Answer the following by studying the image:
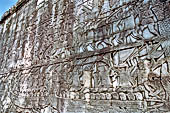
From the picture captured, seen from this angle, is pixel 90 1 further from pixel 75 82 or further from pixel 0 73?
pixel 0 73

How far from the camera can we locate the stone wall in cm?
202

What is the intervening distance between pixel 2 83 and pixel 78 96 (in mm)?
3213

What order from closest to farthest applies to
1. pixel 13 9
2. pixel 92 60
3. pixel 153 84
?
pixel 153 84 → pixel 92 60 → pixel 13 9

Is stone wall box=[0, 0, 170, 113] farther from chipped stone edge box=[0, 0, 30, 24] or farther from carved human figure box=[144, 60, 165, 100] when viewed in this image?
chipped stone edge box=[0, 0, 30, 24]

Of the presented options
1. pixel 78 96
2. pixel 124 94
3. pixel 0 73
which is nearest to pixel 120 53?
pixel 124 94

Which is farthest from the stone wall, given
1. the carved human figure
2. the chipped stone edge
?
the chipped stone edge

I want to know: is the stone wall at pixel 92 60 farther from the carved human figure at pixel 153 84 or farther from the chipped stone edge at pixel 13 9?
the chipped stone edge at pixel 13 9

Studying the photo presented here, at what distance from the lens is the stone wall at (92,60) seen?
79.4 inches

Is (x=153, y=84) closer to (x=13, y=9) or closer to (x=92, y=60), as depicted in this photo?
Result: (x=92, y=60)

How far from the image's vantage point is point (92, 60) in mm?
2643

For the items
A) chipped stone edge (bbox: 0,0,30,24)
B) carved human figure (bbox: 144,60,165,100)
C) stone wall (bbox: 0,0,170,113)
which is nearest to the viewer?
carved human figure (bbox: 144,60,165,100)

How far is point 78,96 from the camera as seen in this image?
2621mm

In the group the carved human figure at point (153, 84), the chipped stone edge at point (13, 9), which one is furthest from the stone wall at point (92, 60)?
the chipped stone edge at point (13, 9)

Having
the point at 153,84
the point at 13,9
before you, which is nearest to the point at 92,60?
the point at 153,84
